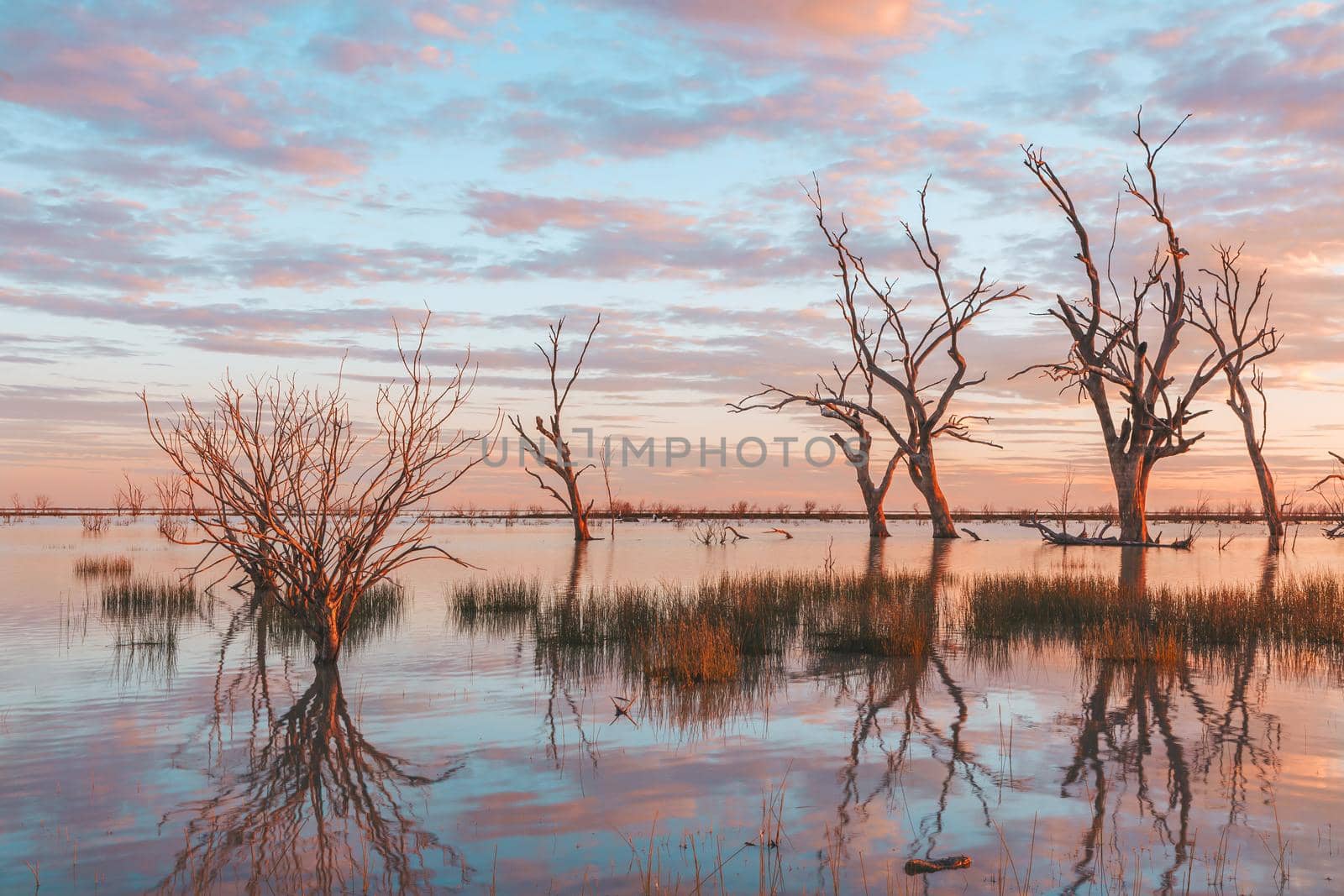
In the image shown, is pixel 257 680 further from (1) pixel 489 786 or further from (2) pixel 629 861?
(2) pixel 629 861

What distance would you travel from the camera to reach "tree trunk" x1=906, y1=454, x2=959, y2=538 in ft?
120

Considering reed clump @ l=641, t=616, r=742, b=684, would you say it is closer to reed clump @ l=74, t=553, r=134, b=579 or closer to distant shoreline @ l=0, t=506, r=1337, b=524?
reed clump @ l=74, t=553, r=134, b=579

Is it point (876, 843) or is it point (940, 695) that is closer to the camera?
point (876, 843)

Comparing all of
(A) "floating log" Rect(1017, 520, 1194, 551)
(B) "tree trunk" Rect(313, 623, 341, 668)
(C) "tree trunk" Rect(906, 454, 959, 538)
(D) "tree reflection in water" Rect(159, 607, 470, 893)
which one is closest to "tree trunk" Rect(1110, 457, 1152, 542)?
(A) "floating log" Rect(1017, 520, 1194, 551)

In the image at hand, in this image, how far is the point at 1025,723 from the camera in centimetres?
732

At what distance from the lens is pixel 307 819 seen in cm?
528

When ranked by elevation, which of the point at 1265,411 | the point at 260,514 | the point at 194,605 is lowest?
the point at 194,605

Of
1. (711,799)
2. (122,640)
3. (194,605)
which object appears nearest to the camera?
(711,799)

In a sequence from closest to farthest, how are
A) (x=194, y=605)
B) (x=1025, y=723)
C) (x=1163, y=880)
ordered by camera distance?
(x=1163, y=880) < (x=1025, y=723) < (x=194, y=605)

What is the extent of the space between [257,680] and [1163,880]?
756cm

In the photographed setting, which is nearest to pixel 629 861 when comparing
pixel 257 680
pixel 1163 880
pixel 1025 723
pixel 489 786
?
pixel 489 786

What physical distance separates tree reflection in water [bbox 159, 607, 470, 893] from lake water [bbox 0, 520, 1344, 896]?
2 cm

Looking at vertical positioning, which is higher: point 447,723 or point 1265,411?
point 1265,411

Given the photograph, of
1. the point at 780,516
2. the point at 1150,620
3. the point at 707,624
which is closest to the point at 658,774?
the point at 707,624
